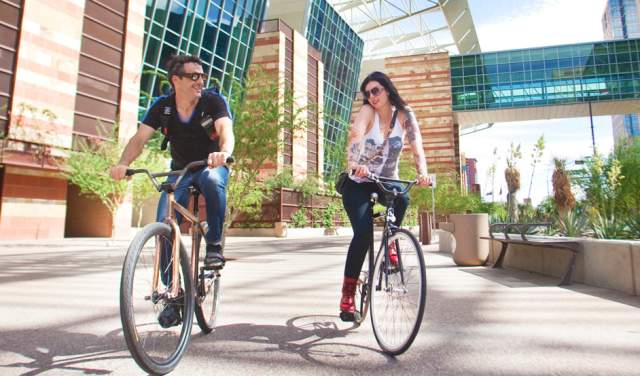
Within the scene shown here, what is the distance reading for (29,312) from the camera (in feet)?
14.0

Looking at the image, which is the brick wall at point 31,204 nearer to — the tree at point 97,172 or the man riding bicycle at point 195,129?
the tree at point 97,172

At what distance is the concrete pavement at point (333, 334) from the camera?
2574 millimetres

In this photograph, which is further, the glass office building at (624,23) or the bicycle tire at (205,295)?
the glass office building at (624,23)

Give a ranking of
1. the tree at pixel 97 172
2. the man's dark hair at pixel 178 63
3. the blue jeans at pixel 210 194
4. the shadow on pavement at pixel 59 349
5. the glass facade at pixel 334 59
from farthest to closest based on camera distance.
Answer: the glass facade at pixel 334 59, the tree at pixel 97 172, the man's dark hair at pixel 178 63, the blue jeans at pixel 210 194, the shadow on pavement at pixel 59 349

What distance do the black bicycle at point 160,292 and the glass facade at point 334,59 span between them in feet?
128

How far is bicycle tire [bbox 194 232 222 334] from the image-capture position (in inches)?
120

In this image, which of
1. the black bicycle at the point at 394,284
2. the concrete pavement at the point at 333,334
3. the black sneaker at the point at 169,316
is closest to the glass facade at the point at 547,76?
the concrete pavement at the point at 333,334

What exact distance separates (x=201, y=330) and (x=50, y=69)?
22.8 metres

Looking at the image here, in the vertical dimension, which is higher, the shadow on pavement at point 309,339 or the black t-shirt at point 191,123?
the black t-shirt at point 191,123

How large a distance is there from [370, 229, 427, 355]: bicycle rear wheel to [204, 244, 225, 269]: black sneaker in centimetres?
109

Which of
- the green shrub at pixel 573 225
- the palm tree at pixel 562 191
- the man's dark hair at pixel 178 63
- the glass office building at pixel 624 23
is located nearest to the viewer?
the man's dark hair at pixel 178 63

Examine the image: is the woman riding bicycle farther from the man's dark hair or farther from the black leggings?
the man's dark hair

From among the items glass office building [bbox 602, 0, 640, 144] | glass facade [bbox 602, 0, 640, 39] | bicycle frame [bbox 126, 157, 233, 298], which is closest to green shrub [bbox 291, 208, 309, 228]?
bicycle frame [bbox 126, 157, 233, 298]

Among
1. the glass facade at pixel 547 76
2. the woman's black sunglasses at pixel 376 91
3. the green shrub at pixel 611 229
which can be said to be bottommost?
the green shrub at pixel 611 229
